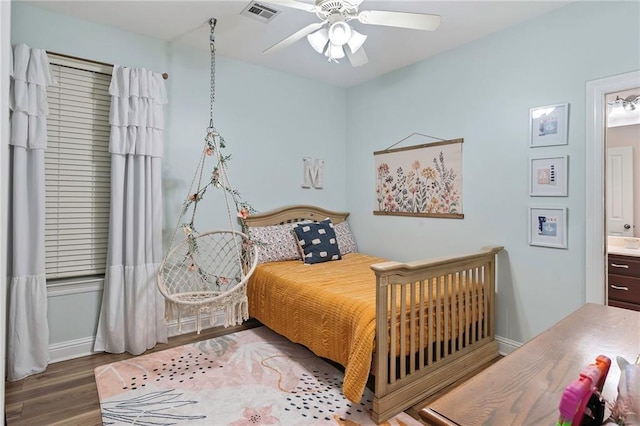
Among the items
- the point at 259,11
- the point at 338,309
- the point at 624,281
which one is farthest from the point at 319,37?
the point at 624,281

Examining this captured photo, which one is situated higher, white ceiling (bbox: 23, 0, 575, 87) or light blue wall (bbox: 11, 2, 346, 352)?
white ceiling (bbox: 23, 0, 575, 87)

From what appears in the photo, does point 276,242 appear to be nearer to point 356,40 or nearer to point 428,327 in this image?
point 428,327

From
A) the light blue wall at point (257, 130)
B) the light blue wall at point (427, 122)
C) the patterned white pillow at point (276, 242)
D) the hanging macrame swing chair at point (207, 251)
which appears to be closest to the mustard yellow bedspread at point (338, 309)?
the patterned white pillow at point (276, 242)

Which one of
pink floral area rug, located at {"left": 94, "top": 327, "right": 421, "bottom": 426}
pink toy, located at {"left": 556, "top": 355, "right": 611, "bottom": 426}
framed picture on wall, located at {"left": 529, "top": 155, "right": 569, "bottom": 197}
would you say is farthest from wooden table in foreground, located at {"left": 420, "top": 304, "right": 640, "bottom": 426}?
framed picture on wall, located at {"left": 529, "top": 155, "right": 569, "bottom": 197}

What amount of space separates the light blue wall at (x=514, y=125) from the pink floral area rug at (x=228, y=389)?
4.68 feet

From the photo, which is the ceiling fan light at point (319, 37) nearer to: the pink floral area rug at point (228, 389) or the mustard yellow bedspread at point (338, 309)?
the mustard yellow bedspread at point (338, 309)

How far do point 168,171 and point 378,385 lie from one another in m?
2.45

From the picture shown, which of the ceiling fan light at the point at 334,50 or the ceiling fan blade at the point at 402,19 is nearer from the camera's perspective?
the ceiling fan blade at the point at 402,19

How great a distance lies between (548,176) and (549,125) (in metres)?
0.37

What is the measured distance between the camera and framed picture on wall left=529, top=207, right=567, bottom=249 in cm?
247

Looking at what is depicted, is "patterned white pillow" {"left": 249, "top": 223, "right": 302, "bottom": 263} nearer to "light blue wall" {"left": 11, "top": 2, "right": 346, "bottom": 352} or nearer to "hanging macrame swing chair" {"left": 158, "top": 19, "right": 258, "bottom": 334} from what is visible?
"hanging macrame swing chair" {"left": 158, "top": 19, "right": 258, "bottom": 334}

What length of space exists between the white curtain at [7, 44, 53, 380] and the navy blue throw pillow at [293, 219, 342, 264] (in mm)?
2060

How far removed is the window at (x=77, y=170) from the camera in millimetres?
2637

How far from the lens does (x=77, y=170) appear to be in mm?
2729
